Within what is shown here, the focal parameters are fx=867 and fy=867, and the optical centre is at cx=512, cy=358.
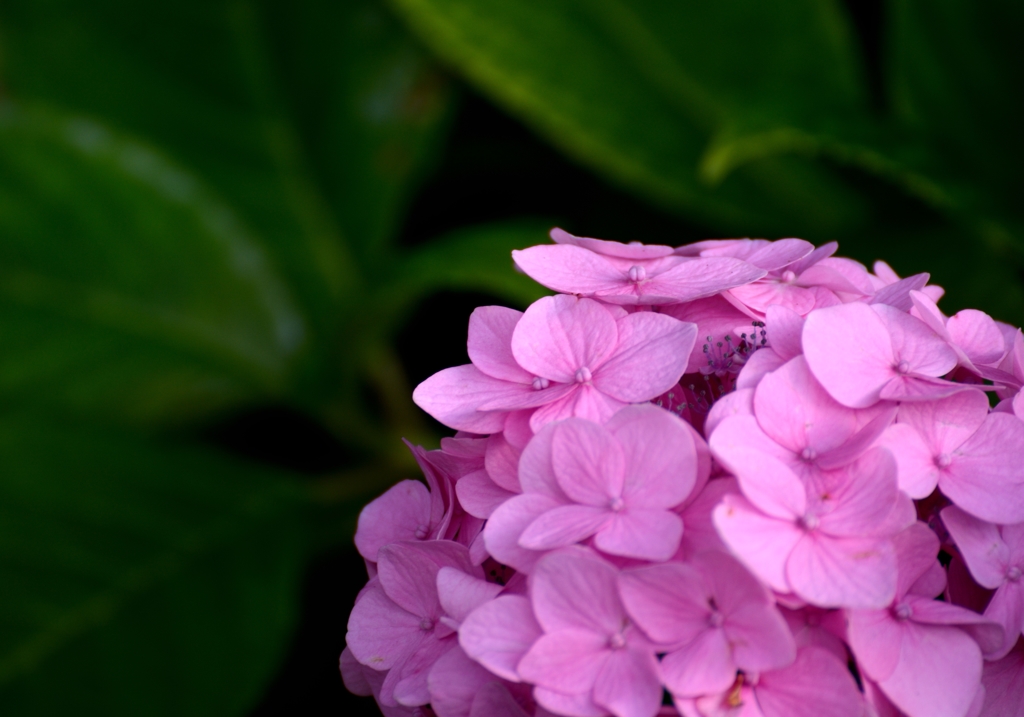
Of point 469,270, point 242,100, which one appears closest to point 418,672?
point 469,270

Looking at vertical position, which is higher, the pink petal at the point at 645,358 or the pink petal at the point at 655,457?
the pink petal at the point at 645,358

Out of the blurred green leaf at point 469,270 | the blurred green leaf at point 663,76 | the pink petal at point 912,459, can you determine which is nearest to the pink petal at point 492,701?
the pink petal at point 912,459

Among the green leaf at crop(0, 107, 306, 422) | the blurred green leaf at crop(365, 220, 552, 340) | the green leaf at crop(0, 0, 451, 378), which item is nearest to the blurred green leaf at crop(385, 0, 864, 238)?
the blurred green leaf at crop(365, 220, 552, 340)

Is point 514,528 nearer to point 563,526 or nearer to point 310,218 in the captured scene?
point 563,526

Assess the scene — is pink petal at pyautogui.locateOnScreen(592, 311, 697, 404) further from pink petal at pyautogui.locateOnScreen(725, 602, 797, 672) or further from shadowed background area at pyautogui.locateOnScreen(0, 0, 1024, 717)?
shadowed background area at pyautogui.locateOnScreen(0, 0, 1024, 717)

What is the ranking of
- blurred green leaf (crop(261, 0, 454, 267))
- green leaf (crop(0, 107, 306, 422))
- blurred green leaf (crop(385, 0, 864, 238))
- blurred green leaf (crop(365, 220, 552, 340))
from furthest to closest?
blurred green leaf (crop(261, 0, 454, 267)), green leaf (crop(0, 107, 306, 422)), blurred green leaf (crop(385, 0, 864, 238)), blurred green leaf (crop(365, 220, 552, 340))

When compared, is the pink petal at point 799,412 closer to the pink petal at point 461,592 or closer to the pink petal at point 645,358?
the pink petal at point 645,358

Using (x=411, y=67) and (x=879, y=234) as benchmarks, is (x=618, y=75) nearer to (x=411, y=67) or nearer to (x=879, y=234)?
(x=411, y=67)
